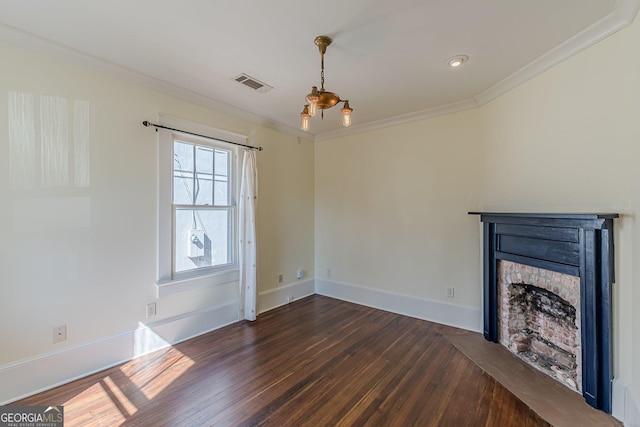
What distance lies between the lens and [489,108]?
9.98 ft

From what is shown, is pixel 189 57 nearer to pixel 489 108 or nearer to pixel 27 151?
pixel 27 151

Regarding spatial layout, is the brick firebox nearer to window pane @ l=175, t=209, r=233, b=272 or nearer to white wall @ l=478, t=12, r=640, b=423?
white wall @ l=478, t=12, r=640, b=423

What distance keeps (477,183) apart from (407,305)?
1.81 metres

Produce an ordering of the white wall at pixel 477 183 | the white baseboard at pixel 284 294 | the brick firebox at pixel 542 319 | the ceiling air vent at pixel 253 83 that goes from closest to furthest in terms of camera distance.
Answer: the white wall at pixel 477 183 < the brick firebox at pixel 542 319 < the ceiling air vent at pixel 253 83 < the white baseboard at pixel 284 294

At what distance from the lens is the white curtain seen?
11.5ft

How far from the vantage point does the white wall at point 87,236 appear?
80.0 inches

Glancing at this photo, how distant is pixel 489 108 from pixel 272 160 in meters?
2.80

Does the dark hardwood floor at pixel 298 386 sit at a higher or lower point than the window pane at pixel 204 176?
lower

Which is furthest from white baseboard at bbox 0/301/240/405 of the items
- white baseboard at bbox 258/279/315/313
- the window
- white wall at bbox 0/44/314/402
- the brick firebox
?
the brick firebox

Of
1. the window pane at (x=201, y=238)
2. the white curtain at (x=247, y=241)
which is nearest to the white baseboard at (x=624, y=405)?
the white curtain at (x=247, y=241)

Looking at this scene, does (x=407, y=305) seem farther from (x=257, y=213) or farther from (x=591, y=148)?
(x=591, y=148)

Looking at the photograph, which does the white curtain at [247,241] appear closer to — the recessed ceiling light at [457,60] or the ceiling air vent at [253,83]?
the ceiling air vent at [253,83]

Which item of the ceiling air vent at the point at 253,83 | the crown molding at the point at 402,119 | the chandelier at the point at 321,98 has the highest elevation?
the ceiling air vent at the point at 253,83

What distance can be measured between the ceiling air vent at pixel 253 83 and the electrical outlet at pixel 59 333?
8.73ft
